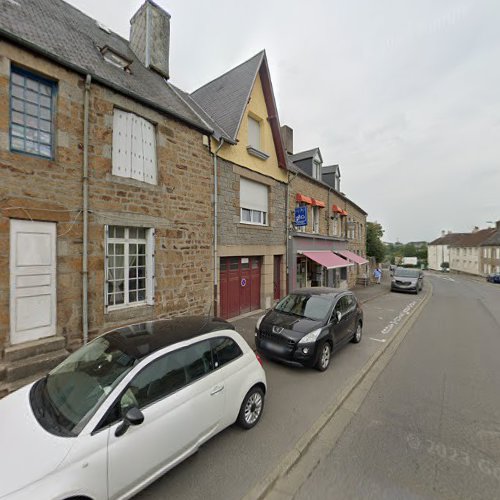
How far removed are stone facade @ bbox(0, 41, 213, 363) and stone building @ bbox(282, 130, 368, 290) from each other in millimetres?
5157

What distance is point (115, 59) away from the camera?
266 inches

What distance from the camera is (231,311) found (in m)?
9.21

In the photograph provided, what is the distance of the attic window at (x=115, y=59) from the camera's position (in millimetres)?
6578

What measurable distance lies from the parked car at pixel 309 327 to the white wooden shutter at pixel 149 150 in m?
4.49

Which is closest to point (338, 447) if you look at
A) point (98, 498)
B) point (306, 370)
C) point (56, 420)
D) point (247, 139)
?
point (306, 370)

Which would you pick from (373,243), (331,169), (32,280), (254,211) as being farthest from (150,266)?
(373,243)

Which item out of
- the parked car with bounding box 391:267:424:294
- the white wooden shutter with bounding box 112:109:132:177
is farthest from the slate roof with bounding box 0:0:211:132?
the parked car with bounding box 391:267:424:294

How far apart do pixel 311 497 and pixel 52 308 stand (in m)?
5.13

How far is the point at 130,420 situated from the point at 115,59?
320 inches

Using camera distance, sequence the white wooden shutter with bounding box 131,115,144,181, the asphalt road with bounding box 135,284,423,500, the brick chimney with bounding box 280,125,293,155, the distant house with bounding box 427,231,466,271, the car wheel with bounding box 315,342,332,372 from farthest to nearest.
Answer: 1. the distant house with bounding box 427,231,466,271
2. the brick chimney with bounding box 280,125,293,155
3. the white wooden shutter with bounding box 131,115,144,181
4. the car wheel with bounding box 315,342,332,372
5. the asphalt road with bounding box 135,284,423,500

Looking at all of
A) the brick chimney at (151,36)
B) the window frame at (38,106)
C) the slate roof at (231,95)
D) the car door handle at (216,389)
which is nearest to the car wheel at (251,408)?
the car door handle at (216,389)

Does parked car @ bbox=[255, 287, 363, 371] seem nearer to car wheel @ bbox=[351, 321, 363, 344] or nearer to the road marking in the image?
car wheel @ bbox=[351, 321, 363, 344]

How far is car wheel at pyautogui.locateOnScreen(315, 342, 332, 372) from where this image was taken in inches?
210

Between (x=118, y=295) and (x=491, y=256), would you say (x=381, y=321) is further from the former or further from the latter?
(x=491, y=256)
